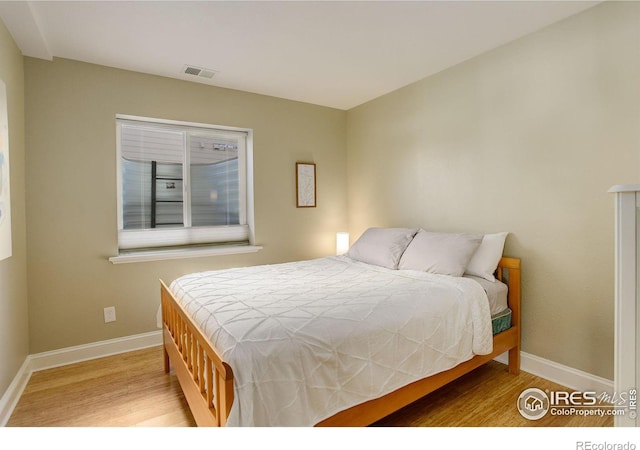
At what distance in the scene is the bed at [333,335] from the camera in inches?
52.3

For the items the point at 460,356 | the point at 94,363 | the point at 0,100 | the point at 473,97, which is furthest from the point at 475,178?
the point at 94,363

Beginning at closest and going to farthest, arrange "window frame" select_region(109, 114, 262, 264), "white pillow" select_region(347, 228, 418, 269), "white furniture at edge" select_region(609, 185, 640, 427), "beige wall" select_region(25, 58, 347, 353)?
"white furniture at edge" select_region(609, 185, 640, 427) → "beige wall" select_region(25, 58, 347, 353) → "white pillow" select_region(347, 228, 418, 269) → "window frame" select_region(109, 114, 262, 264)

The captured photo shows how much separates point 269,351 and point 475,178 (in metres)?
2.22

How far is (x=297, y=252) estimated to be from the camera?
3820 mm

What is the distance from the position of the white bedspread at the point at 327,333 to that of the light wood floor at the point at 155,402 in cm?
32

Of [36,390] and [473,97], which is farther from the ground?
[473,97]

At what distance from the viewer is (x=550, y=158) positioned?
2.28 meters

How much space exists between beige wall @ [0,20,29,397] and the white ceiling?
9.1 inches

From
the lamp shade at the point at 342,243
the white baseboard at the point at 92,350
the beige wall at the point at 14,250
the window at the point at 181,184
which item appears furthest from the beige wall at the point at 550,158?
the beige wall at the point at 14,250

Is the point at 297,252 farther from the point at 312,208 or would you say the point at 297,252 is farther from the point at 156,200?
the point at 156,200

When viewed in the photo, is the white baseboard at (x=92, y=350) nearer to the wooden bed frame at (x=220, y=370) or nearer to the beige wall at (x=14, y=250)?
the beige wall at (x=14, y=250)

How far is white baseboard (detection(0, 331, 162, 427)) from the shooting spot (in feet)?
7.02

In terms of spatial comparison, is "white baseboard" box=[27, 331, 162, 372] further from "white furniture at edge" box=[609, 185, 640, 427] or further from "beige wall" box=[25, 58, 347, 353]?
"white furniture at edge" box=[609, 185, 640, 427]

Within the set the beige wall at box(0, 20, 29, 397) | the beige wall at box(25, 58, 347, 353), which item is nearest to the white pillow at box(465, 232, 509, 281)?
the beige wall at box(25, 58, 347, 353)
